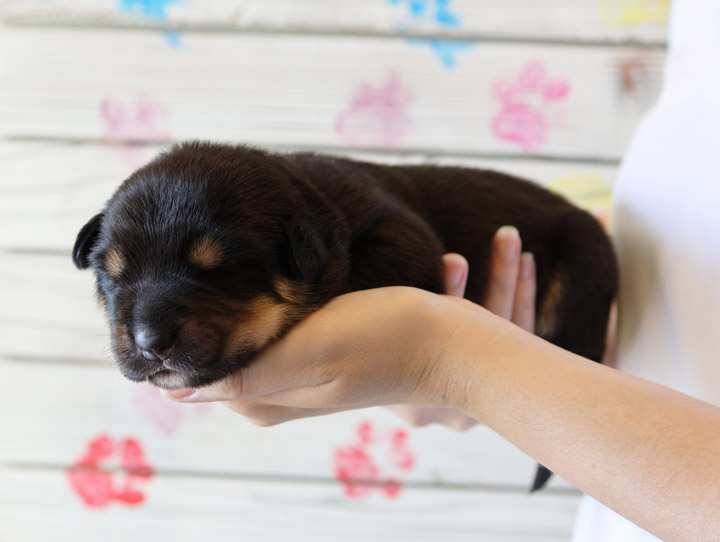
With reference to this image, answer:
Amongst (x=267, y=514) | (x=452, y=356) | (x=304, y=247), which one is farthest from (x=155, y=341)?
(x=267, y=514)

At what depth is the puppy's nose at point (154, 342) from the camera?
2.65 feet

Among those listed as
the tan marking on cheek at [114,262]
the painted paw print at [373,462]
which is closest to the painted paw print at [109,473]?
the painted paw print at [373,462]

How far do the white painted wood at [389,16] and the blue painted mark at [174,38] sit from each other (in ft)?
0.08

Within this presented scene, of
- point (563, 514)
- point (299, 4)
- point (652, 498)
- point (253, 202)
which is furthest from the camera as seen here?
point (563, 514)

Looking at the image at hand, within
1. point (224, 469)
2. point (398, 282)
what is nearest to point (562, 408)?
point (398, 282)

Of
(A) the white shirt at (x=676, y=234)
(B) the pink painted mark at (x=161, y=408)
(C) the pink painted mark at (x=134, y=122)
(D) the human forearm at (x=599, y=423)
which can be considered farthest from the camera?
(B) the pink painted mark at (x=161, y=408)

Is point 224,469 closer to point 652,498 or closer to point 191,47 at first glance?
point 191,47

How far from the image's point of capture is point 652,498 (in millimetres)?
659

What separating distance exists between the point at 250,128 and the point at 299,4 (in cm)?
38

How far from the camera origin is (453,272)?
44.4 inches

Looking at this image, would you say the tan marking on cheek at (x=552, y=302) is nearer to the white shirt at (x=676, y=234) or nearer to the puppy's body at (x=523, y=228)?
the puppy's body at (x=523, y=228)

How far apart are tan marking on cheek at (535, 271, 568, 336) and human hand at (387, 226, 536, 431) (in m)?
0.03

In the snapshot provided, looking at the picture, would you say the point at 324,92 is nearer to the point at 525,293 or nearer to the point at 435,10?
the point at 435,10

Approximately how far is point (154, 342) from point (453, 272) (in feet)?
1.86
